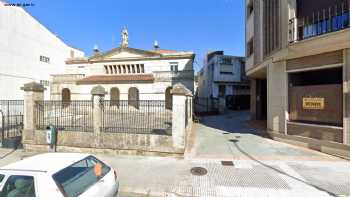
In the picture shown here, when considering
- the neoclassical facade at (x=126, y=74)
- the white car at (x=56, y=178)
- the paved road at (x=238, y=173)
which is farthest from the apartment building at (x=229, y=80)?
the white car at (x=56, y=178)

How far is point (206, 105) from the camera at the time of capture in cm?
2600

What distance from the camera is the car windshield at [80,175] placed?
313cm

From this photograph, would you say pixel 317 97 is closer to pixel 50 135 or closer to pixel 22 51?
pixel 50 135

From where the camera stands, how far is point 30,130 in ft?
27.7

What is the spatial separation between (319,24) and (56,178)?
32.7 feet

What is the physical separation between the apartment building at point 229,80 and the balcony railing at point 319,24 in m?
20.9

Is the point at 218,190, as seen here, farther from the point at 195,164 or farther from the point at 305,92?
the point at 305,92

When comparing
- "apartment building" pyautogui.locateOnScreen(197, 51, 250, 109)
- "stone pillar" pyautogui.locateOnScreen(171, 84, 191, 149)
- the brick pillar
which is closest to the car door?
"stone pillar" pyautogui.locateOnScreen(171, 84, 191, 149)

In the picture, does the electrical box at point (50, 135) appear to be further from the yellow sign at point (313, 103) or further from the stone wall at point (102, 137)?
the yellow sign at point (313, 103)

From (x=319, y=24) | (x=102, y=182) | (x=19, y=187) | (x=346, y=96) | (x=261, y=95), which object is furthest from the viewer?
(x=261, y=95)

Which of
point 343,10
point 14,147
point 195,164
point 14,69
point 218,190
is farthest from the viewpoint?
point 14,69

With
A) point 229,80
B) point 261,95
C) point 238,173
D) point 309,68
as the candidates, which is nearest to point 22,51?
point 261,95

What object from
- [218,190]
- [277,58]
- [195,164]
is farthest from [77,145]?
[277,58]

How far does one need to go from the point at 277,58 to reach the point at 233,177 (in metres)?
6.37
